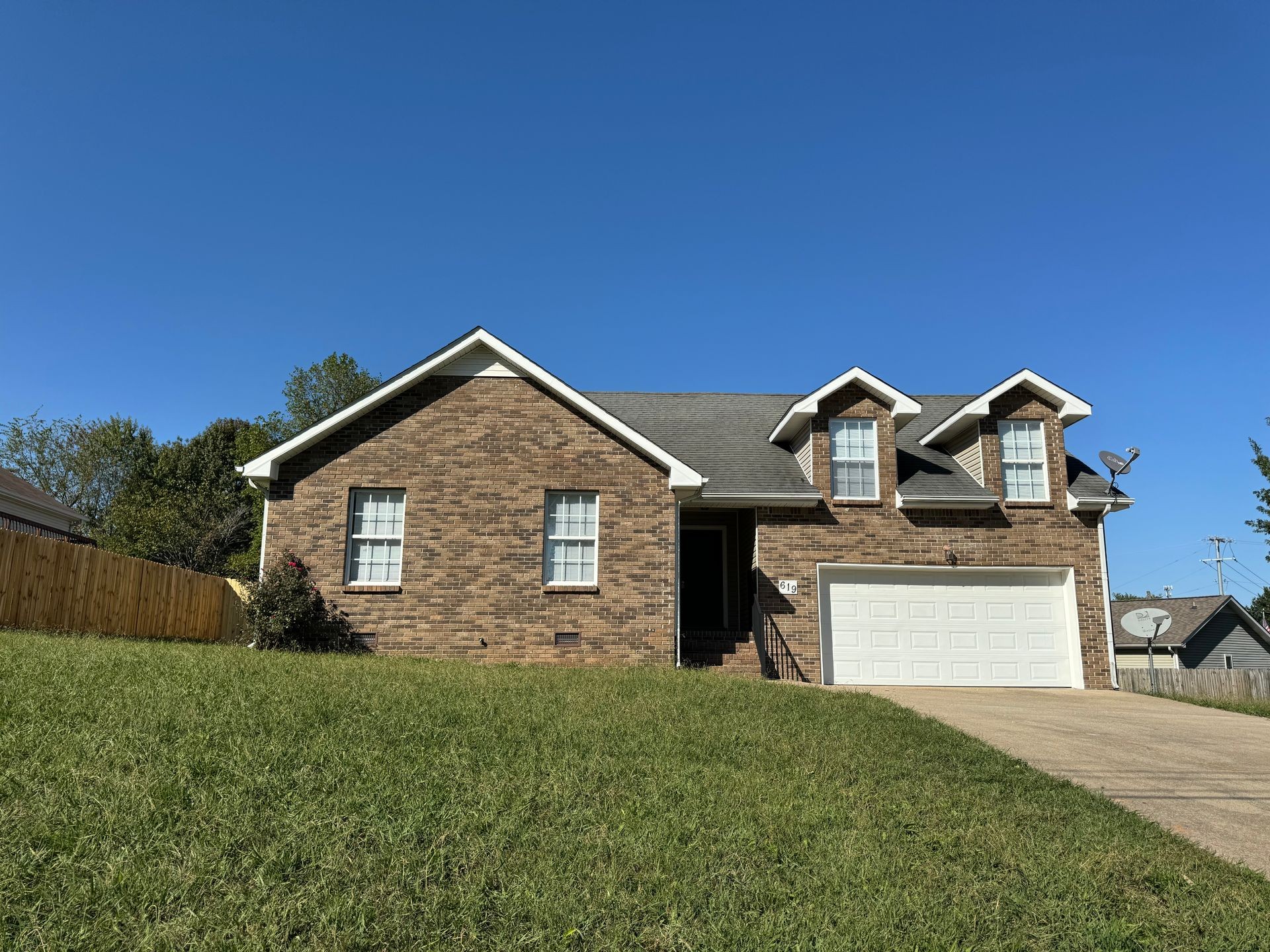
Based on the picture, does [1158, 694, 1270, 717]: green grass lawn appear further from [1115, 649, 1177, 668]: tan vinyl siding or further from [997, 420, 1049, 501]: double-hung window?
[1115, 649, 1177, 668]: tan vinyl siding

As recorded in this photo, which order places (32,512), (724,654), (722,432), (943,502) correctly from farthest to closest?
(32,512) < (722,432) < (943,502) < (724,654)

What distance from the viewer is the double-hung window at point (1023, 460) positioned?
17203 millimetres

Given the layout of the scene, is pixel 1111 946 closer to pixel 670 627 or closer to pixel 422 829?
pixel 422 829

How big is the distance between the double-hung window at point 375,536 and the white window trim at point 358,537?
11mm

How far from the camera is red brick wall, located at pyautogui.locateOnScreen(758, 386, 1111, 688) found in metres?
16.4

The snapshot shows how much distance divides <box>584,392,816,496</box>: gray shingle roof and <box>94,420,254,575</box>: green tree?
77.3 feet

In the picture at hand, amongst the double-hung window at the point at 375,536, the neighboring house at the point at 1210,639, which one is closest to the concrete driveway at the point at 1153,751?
the double-hung window at the point at 375,536

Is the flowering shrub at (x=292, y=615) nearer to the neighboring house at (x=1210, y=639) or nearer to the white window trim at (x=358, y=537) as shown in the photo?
the white window trim at (x=358, y=537)

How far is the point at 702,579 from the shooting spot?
1881 centimetres

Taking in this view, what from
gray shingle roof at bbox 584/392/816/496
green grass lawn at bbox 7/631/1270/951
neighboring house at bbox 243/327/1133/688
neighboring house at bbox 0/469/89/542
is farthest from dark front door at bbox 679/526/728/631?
neighboring house at bbox 0/469/89/542

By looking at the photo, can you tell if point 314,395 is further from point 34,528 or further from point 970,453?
point 970,453

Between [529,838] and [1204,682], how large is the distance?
59.2 ft

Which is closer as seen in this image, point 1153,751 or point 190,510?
point 1153,751

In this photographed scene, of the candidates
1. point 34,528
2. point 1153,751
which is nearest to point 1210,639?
point 1153,751
